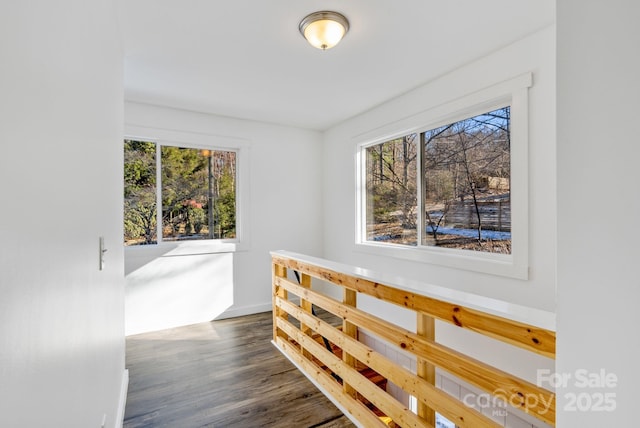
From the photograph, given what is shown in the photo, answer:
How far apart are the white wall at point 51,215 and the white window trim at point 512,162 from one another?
94.4 inches

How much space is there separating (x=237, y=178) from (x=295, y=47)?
200 centimetres

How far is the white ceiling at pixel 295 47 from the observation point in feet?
5.93

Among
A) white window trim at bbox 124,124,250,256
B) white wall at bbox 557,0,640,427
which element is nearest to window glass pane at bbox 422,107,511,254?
white wall at bbox 557,0,640,427

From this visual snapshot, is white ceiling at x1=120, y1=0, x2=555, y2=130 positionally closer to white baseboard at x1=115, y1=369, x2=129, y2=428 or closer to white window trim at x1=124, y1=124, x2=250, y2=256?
white window trim at x1=124, y1=124, x2=250, y2=256

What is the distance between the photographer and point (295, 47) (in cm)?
222

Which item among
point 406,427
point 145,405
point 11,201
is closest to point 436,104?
point 406,427

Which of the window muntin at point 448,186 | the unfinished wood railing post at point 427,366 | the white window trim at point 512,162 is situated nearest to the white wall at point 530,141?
the white window trim at point 512,162

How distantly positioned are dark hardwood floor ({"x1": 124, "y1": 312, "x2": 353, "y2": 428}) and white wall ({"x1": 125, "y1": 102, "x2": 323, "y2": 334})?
0.39 m

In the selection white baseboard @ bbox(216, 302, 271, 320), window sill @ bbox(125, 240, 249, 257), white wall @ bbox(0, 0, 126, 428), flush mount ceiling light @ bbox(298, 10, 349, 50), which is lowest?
white baseboard @ bbox(216, 302, 271, 320)

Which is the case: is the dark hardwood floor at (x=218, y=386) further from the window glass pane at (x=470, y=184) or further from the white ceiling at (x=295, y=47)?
the white ceiling at (x=295, y=47)

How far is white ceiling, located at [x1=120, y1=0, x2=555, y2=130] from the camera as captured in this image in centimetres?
181

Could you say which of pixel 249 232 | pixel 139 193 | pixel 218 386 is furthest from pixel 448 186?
pixel 139 193

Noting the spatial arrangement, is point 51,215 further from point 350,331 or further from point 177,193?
point 177,193

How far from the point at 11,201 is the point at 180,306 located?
3278 mm
